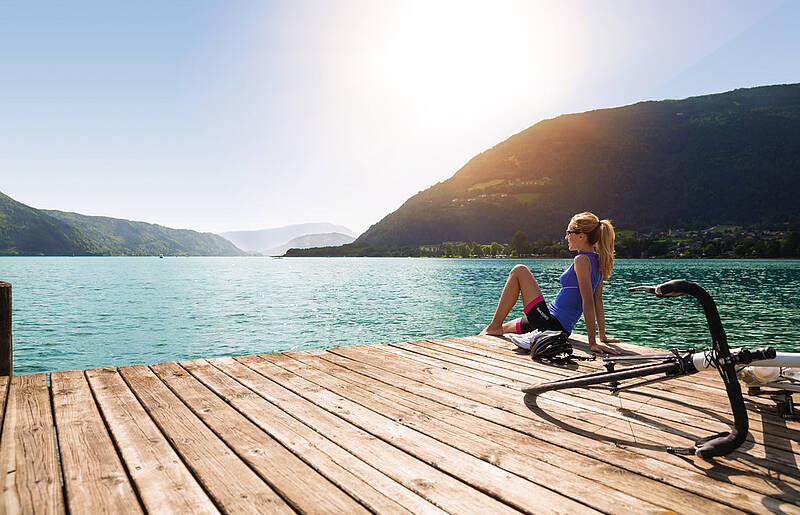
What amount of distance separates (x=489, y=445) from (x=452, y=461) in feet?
1.21

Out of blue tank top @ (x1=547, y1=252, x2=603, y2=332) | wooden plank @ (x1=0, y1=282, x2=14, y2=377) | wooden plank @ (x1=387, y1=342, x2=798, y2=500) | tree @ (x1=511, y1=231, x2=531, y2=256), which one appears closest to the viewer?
wooden plank @ (x1=387, y1=342, x2=798, y2=500)

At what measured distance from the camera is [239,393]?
418 cm

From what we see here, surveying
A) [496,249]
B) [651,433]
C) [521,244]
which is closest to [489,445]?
[651,433]

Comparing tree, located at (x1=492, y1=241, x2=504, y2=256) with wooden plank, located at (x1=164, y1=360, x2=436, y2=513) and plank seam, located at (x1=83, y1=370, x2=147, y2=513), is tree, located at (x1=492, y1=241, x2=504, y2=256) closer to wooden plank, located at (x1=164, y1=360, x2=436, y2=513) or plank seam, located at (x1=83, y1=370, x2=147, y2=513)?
wooden plank, located at (x1=164, y1=360, x2=436, y2=513)

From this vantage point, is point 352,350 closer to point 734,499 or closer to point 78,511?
point 78,511

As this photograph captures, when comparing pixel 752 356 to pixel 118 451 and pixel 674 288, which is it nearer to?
pixel 674 288

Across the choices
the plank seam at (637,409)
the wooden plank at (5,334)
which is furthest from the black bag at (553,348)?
the wooden plank at (5,334)

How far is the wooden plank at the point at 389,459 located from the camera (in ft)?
7.14

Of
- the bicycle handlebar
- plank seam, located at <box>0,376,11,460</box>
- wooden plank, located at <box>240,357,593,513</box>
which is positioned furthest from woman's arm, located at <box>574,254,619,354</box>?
plank seam, located at <box>0,376,11,460</box>

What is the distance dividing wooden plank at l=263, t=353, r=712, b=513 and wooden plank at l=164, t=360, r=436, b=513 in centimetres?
69

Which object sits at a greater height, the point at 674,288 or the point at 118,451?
the point at 674,288

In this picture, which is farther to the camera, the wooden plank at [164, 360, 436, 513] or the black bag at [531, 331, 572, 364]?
the black bag at [531, 331, 572, 364]

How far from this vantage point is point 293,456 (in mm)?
2748

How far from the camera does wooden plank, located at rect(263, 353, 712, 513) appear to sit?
220 centimetres
